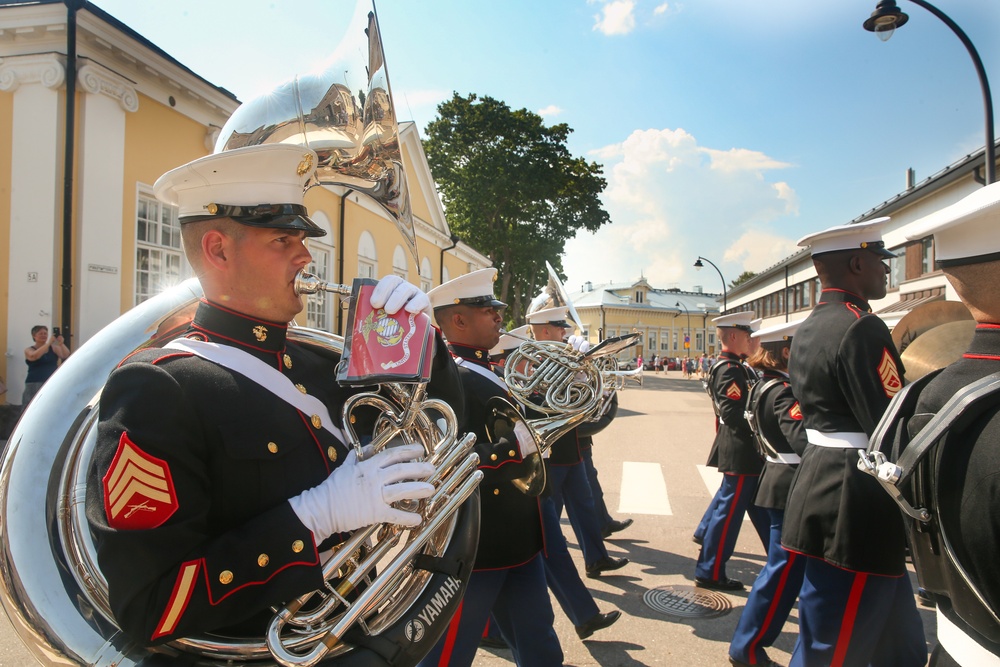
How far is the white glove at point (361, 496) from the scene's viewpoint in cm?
154

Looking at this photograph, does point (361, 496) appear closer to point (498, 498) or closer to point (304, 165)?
point (304, 165)

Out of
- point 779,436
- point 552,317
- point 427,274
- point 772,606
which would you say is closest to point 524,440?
point 772,606

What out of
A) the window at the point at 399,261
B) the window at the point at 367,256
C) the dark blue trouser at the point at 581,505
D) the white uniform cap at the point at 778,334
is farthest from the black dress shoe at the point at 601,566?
the window at the point at 399,261

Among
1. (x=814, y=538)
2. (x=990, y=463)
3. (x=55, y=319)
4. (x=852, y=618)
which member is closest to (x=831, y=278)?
(x=814, y=538)

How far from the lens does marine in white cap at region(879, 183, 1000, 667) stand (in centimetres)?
148

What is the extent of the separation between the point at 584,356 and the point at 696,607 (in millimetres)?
1831

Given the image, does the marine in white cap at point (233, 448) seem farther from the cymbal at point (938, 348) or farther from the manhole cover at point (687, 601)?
the manhole cover at point (687, 601)

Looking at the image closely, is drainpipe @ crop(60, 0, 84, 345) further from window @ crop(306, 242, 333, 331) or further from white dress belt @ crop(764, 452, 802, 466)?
white dress belt @ crop(764, 452, 802, 466)

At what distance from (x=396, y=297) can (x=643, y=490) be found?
6822mm

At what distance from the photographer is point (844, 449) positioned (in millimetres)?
2824

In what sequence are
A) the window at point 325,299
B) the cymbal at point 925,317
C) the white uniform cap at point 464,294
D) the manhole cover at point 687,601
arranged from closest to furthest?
the white uniform cap at point 464,294
the manhole cover at point 687,601
the cymbal at point 925,317
the window at point 325,299

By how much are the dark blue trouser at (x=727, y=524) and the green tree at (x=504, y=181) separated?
24.7 m

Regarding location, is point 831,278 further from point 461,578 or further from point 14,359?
point 14,359

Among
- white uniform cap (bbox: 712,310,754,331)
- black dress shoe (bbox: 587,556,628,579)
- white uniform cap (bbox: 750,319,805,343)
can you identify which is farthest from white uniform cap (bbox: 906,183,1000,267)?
white uniform cap (bbox: 712,310,754,331)
